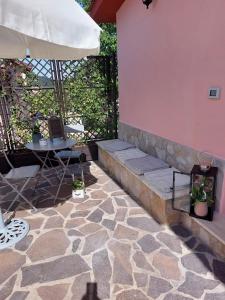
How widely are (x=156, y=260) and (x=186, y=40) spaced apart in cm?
260

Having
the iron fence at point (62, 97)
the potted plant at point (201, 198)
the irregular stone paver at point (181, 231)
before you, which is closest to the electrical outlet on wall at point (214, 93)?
the potted plant at point (201, 198)

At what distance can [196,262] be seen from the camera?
7.71 ft

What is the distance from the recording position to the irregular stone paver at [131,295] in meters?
2.01

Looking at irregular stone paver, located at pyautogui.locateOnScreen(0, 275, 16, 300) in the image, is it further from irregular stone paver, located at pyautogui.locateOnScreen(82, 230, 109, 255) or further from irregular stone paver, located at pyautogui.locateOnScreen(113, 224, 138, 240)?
irregular stone paver, located at pyautogui.locateOnScreen(113, 224, 138, 240)

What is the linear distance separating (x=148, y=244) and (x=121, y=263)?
→ 1.34 feet

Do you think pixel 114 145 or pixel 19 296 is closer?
pixel 19 296

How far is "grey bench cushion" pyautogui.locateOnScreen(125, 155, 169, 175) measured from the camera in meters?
3.51

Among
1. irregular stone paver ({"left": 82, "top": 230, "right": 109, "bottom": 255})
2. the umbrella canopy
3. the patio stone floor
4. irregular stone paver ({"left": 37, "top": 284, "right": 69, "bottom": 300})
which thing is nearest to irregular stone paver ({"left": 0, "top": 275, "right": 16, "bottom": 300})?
the patio stone floor

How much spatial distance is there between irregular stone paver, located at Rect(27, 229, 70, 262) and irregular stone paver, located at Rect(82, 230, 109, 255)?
0.23 metres

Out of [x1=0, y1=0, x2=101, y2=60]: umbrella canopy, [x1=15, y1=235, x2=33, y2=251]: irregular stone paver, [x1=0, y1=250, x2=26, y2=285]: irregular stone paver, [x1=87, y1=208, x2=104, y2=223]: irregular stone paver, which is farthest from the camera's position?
[x1=87, y1=208, x2=104, y2=223]: irregular stone paver

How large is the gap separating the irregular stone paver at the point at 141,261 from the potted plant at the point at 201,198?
2.55ft

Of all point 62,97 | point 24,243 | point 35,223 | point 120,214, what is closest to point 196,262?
point 120,214

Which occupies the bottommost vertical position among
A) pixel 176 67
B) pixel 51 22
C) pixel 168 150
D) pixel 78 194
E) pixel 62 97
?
pixel 78 194

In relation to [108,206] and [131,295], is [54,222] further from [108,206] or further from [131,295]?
[131,295]
